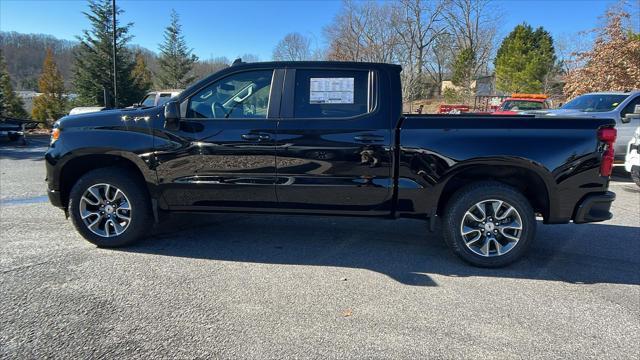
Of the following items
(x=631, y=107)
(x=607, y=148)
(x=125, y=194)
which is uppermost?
(x=631, y=107)

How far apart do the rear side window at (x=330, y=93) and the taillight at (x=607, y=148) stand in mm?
2177

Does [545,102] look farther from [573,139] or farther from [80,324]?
[80,324]

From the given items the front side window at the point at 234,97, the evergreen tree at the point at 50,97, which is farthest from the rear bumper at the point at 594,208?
the evergreen tree at the point at 50,97

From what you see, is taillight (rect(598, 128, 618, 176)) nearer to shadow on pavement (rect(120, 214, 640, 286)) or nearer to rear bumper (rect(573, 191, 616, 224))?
rear bumper (rect(573, 191, 616, 224))

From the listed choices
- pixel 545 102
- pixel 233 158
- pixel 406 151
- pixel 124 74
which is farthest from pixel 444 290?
pixel 124 74

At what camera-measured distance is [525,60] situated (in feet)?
116

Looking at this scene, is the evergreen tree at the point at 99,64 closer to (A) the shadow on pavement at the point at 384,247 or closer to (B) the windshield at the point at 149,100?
(B) the windshield at the point at 149,100

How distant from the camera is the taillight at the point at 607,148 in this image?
3.73 m

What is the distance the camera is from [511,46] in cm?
3775

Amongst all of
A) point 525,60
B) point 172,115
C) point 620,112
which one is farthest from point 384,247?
point 525,60

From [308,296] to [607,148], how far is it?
307 centimetres

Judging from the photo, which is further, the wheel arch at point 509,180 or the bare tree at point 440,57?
the bare tree at point 440,57

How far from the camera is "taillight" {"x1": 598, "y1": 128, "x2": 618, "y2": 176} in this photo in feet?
12.3

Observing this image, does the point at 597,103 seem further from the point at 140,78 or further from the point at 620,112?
the point at 140,78
